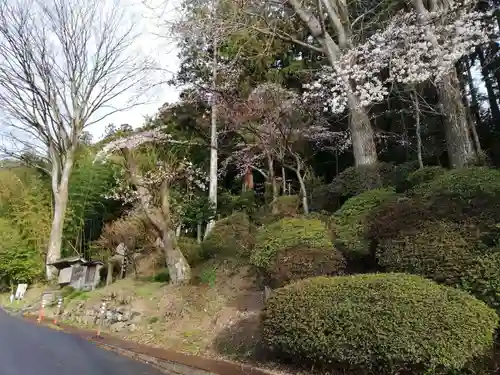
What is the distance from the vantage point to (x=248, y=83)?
A: 16609 mm

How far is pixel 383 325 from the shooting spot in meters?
4.18

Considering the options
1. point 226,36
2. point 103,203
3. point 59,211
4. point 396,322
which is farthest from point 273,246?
point 103,203

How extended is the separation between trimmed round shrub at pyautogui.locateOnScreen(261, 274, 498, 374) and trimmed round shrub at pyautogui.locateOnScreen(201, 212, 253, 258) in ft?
18.0

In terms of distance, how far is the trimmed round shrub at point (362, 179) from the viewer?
30.0 feet

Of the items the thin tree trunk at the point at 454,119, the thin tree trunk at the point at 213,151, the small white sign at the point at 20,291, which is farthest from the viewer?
the small white sign at the point at 20,291

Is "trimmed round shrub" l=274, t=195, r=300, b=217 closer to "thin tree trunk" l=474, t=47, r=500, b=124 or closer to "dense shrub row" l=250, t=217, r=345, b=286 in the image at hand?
"dense shrub row" l=250, t=217, r=345, b=286

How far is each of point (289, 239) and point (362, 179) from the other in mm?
3228

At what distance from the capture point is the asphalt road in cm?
570

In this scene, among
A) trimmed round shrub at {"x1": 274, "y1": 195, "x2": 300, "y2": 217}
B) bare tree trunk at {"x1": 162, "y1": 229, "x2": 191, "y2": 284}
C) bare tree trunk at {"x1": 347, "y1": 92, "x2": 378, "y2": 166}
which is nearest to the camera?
bare tree trunk at {"x1": 347, "y1": 92, "x2": 378, "y2": 166}

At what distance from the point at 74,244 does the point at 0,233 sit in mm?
3551

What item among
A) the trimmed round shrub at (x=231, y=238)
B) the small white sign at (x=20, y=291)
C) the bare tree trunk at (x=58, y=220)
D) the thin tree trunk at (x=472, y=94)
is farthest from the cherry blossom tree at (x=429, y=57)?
the small white sign at (x=20, y=291)

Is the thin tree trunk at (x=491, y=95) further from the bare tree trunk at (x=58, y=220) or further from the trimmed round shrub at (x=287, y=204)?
the bare tree trunk at (x=58, y=220)

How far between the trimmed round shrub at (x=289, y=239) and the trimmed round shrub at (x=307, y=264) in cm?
11

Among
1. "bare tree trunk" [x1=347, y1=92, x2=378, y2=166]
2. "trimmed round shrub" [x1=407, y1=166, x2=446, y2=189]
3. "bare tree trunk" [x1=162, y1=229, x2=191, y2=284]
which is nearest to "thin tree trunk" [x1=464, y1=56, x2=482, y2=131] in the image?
"bare tree trunk" [x1=347, y1=92, x2=378, y2=166]
